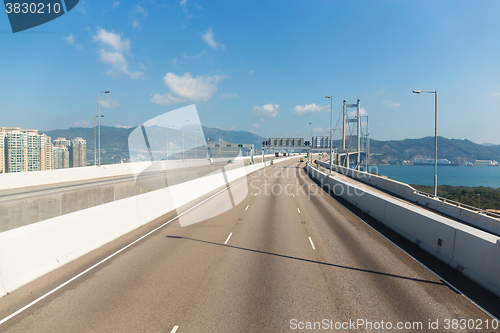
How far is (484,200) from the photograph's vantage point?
1794 inches

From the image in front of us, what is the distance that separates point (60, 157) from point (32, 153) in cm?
1263

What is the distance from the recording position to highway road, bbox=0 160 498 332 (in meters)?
5.32

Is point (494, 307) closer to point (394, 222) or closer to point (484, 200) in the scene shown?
point (394, 222)

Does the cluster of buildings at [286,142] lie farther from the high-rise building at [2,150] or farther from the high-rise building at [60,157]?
the high-rise building at [2,150]

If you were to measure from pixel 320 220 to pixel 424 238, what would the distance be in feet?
18.1

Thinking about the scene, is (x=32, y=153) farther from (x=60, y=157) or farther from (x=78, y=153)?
(x=60, y=157)

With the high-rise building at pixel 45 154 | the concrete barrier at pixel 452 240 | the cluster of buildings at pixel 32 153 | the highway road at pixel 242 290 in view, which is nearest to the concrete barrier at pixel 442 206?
the concrete barrier at pixel 452 240

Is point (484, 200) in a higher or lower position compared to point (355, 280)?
lower

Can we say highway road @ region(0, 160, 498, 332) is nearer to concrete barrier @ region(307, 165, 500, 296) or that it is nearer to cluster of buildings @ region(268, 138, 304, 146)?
concrete barrier @ region(307, 165, 500, 296)

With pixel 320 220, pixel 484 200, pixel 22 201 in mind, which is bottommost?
pixel 484 200

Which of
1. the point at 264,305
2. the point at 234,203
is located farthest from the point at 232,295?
the point at 234,203

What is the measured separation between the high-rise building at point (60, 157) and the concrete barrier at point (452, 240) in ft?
250

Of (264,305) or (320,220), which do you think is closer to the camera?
(264,305)

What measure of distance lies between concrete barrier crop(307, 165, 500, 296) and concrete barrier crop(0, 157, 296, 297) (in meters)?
12.0
